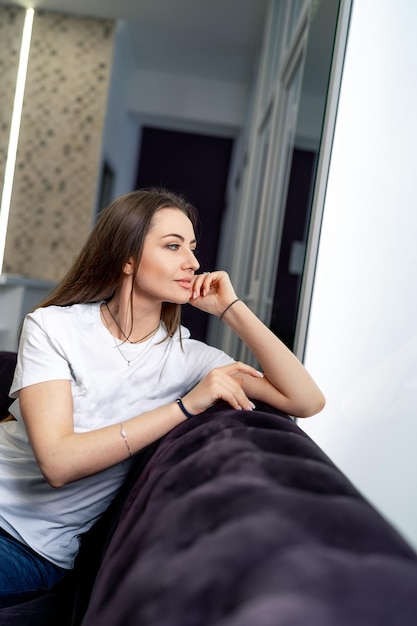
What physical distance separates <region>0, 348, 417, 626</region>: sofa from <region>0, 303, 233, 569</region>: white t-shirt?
0.46m

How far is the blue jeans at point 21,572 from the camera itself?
4.53 ft

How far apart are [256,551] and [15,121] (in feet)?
21.3

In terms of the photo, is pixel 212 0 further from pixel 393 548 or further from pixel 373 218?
pixel 393 548

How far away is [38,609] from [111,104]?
621 centimetres

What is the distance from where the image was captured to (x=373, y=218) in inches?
67.5

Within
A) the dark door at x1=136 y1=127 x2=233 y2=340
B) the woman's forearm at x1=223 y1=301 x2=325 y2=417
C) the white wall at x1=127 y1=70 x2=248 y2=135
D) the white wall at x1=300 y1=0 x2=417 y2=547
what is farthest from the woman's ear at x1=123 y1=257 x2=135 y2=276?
the dark door at x1=136 y1=127 x2=233 y2=340

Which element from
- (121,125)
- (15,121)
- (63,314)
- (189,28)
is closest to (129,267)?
(63,314)

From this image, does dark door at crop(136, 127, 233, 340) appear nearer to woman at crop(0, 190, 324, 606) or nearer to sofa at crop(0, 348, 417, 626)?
woman at crop(0, 190, 324, 606)

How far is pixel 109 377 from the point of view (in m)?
1.51

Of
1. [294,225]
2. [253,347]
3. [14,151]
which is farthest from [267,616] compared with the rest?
[14,151]

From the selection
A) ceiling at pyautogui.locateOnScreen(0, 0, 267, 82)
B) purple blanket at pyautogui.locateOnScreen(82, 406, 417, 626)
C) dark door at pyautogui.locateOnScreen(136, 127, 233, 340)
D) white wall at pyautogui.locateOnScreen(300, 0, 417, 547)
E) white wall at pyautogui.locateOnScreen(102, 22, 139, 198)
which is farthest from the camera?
dark door at pyautogui.locateOnScreen(136, 127, 233, 340)

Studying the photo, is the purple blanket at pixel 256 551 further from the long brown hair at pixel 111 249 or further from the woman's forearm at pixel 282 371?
the long brown hair at pixel 111 249

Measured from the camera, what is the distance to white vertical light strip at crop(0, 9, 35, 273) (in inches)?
256

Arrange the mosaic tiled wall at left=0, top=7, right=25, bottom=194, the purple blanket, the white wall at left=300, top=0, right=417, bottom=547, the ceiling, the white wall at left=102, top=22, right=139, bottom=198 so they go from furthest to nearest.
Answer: the white wall at left=102, top=22, right=139, bottom=198
the mosaic tiled wall at left=0, top=7, right=25, bottom=194
the ceiling
the white wall at left=300, top=0, right=417, bottom=547
the purple blanket
